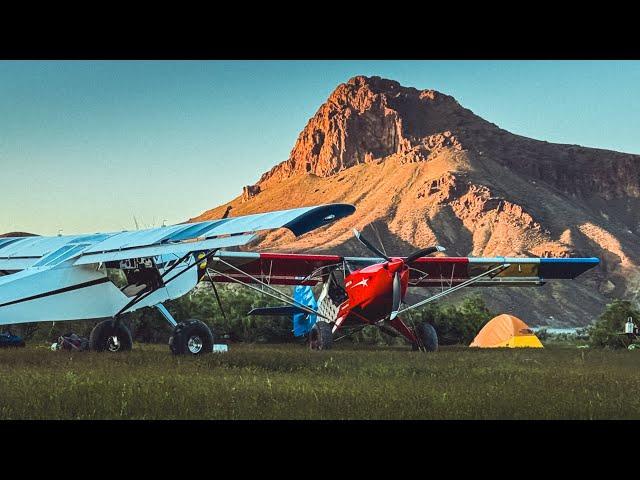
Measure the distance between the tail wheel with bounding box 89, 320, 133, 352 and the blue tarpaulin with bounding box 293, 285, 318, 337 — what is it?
8136mm

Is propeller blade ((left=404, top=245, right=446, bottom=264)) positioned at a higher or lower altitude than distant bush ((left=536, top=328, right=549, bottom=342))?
higher

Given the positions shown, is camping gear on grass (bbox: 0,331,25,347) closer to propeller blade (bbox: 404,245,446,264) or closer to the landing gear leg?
the landing gear leg

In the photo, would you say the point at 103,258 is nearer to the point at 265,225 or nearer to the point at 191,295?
the point at 265,225

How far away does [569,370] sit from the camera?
14.2m

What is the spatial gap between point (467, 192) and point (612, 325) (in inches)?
1009

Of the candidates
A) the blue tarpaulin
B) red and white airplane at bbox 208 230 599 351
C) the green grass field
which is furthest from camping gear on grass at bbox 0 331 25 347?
the blue tarpaulin

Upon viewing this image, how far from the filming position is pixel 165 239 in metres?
13.6

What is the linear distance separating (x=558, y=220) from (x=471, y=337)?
29.4 metres

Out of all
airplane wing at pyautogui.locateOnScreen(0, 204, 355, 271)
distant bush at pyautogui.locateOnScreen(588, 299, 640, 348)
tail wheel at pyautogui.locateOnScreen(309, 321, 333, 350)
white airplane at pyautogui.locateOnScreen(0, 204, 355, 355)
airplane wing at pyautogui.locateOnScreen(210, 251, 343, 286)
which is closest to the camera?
airplane wing at pyautogui.locateOnScreen(0, 204, 355, 271)

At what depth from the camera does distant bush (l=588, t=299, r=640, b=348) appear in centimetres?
2442

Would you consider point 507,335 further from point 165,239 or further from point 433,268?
point 165,239

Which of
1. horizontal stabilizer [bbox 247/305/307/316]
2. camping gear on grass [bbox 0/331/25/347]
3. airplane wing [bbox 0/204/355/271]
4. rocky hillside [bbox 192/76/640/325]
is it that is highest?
rocky hillside [bbox 192/76/640/325]

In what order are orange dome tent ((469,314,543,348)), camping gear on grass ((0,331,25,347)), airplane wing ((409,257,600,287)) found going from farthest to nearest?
orange dome tent ((469,314,543,348)), airplane wing ((409,257,600,287)), camping gear on grass ((0,331,25,347))
